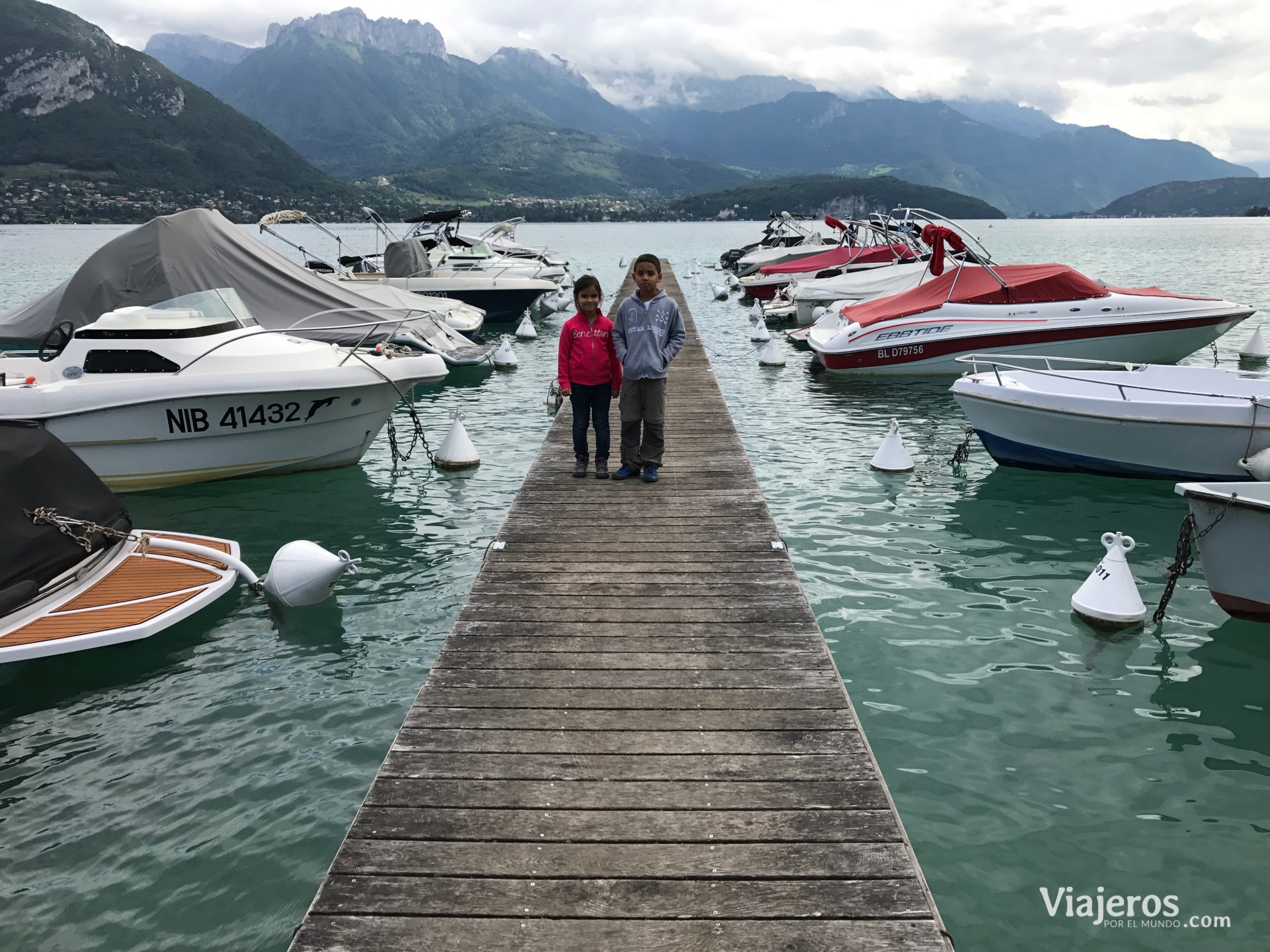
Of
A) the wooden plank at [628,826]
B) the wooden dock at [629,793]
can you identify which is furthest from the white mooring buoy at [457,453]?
the wooden plank at [628,826]

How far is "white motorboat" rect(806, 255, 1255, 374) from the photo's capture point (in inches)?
687

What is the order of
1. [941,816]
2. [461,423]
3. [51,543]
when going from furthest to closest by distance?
[461,423] → [51,543] → [941,816]

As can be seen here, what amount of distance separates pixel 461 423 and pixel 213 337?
3.61m

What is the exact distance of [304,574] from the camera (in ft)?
23.8

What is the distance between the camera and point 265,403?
1100 centimetres

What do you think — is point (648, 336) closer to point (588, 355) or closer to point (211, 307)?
point (588, 355)

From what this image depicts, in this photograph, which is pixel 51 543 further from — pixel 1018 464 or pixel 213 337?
pixel 1018 464

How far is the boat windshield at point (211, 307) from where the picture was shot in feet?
37.1

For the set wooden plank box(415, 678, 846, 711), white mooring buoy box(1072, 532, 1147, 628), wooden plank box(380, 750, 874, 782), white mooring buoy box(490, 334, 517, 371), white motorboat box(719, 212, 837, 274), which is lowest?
white mooring buoy box(1072, 532, 1147, 628)

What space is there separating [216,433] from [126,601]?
4.89 meters

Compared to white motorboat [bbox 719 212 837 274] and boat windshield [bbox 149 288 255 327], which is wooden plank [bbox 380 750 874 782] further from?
white motorboat [bbox 719 212 837 274]

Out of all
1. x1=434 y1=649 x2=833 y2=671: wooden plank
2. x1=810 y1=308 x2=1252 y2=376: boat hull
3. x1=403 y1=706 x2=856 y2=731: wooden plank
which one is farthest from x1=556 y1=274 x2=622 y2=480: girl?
x1=810 y1=308 x2=1252 y2=376: boat hull

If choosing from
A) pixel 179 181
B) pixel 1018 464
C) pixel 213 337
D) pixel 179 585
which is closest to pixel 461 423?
pixel 213 337

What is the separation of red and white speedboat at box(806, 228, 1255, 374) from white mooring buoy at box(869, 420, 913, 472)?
20.4 feet
